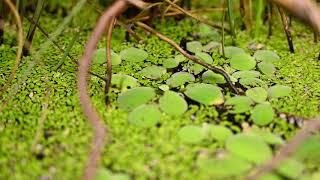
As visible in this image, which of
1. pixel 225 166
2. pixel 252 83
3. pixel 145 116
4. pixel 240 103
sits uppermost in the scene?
pixel 252 83

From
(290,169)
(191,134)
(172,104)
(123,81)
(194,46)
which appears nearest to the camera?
(290,169)

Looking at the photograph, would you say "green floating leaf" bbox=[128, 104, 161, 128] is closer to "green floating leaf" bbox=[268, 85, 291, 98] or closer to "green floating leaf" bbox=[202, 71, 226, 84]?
"green floating leaf" bbox=[202, 71, 226, 84]

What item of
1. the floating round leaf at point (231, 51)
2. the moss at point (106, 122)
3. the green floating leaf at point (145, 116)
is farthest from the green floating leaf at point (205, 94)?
the floating round leaf at point (231, 51)

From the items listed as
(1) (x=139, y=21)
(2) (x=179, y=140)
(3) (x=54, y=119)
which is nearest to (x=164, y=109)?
(2) (x=179, y=140)

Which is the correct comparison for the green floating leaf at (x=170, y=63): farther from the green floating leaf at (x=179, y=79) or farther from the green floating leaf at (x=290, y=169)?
the green floating leaf at (x=290, y=169)

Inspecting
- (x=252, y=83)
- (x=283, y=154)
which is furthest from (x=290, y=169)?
(x=252, y=83)

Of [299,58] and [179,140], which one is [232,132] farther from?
[299,58]

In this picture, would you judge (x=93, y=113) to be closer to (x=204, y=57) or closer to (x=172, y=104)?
(x=172, y=104)
